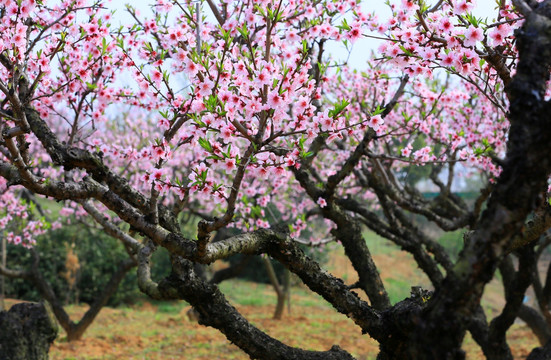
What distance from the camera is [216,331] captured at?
9.71m

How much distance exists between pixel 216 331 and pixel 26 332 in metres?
5.20

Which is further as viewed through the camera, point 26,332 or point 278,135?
point 26,332

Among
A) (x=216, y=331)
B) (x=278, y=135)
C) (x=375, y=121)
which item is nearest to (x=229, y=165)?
(x=278, y=135)

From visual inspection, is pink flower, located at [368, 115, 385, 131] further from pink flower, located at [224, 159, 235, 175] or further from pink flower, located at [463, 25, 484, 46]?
pink flower, located at [224, 159, 235, 175]

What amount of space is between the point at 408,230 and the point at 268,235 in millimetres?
3935

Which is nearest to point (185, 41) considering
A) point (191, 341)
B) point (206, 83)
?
point (206, 83)

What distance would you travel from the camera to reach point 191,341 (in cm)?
865

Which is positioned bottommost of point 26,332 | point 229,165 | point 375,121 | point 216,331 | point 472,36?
point 26,332

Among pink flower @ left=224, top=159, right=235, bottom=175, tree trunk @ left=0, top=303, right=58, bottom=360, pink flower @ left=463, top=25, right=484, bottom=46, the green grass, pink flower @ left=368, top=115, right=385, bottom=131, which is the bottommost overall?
tree trunk @ left=0, top=303, right=58, bottom=360

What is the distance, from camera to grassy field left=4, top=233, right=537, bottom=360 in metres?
7.71

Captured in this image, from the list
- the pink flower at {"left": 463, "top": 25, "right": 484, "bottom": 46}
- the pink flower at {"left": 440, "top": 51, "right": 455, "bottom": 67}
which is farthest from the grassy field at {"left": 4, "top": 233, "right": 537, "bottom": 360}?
the pink flower at {"left": 463, "top": 25, "right": 484, "bottom": 46}

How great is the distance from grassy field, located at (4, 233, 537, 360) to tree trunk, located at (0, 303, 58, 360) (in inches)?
78.2

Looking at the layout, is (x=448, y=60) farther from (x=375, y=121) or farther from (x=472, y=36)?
(x=375, y=121)

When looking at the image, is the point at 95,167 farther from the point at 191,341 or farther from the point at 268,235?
the point at 191,341
